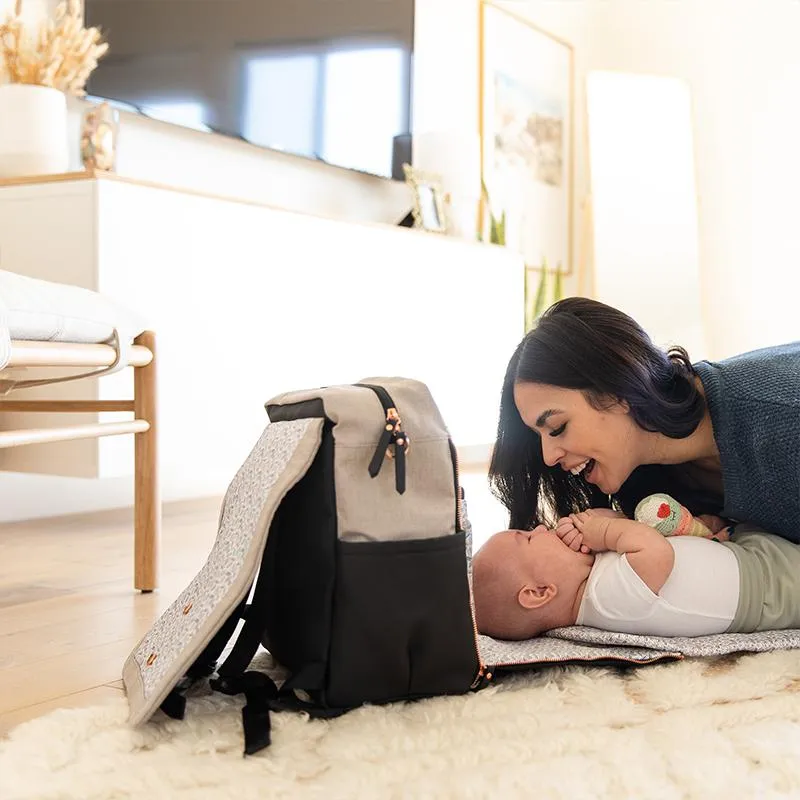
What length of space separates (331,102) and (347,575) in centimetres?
283

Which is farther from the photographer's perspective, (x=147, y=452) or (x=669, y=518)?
(x=147, y=452)

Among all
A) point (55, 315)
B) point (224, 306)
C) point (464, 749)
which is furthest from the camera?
point (224, 306)

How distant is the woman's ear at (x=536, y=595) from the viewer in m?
1.50

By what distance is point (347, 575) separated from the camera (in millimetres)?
1200

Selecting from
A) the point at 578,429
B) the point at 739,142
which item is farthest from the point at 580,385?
the point at 739,142

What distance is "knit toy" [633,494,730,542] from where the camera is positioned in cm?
165

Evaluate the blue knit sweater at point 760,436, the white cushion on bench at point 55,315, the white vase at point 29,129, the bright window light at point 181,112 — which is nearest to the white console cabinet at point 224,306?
the white vase at point 29,129

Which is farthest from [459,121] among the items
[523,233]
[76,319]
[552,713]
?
[552,713]

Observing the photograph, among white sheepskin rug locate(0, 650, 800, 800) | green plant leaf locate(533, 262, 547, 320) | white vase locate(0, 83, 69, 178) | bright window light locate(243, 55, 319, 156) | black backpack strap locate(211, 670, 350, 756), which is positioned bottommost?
white sheepskin rug locate(0, 650, 800, 800)

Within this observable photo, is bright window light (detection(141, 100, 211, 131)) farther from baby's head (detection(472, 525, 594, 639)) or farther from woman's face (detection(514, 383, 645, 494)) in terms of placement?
baby's head (detection(472, 525, 594, 639))

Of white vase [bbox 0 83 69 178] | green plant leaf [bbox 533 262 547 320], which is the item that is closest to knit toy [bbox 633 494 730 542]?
white vase [bbox 0 83 69 178]

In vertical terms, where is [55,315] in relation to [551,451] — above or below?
above

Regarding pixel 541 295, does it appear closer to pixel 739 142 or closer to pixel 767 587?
pixel 739 142

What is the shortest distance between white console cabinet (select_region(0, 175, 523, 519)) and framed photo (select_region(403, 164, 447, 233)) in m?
0.22
